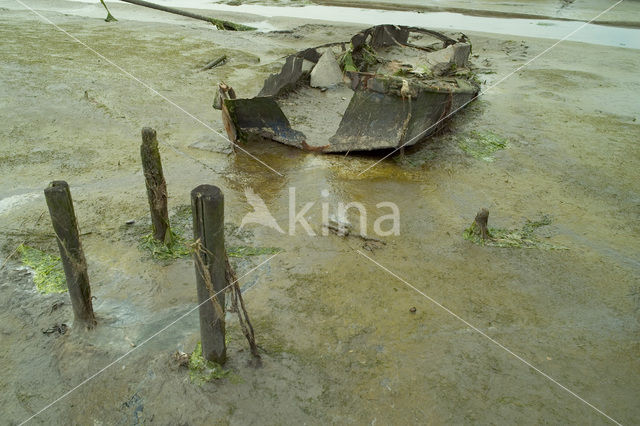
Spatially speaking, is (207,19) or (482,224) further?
(207,19)

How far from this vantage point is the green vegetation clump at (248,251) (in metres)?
5.37

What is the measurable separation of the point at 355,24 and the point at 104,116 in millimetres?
13513

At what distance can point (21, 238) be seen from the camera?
17.7 ft

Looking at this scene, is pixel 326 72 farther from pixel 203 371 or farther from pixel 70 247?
pixel 203 371

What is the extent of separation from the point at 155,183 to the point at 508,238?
436 centimetres

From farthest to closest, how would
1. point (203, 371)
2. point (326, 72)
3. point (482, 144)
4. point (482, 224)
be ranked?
1. point (326, 72)
2. point (482, 144)
3. point (482, 224)
4. point (203, 371)

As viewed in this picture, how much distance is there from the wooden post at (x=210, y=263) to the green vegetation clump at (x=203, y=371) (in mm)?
54

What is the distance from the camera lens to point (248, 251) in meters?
5.42

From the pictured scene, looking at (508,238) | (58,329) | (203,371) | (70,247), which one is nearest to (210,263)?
(203,371)

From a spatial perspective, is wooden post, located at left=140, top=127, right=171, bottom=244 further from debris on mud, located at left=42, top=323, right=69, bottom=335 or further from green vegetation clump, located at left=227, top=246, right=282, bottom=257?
debris on mud, located at left=42, top=323, right=69, bottom=335

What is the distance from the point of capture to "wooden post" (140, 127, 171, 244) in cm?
483

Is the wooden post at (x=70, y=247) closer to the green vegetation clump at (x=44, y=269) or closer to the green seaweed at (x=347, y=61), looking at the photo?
the green vegetation clump at (x=44, y=269)

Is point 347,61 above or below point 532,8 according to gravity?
below

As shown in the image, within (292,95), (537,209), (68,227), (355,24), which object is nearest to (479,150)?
(537,209)
